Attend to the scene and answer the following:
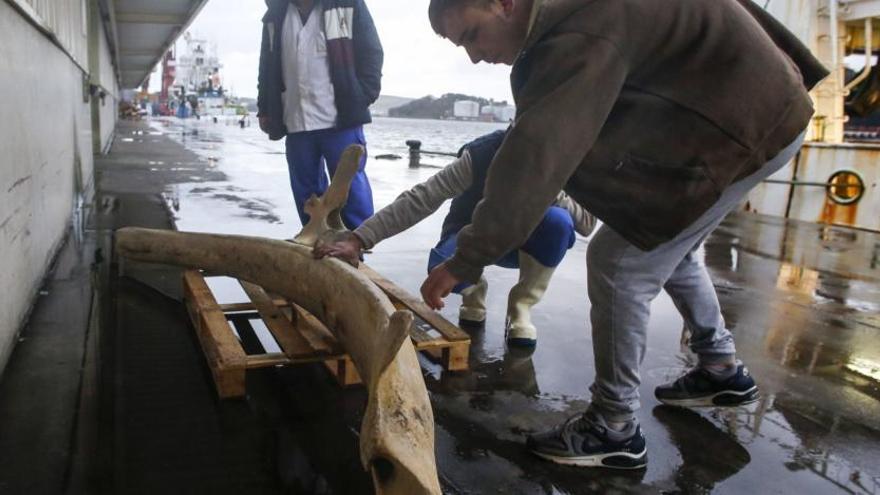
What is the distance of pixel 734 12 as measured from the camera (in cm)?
194

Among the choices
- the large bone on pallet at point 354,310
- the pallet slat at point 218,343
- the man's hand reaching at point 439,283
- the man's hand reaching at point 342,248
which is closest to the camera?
the large bone on pallet at point 354,310

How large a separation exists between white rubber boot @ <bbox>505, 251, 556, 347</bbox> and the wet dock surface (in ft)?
0.39

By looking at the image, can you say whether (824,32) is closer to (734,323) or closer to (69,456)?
(734,323)

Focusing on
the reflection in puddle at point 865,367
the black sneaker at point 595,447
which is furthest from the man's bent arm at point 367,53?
the reflection in puddle at point 865,367

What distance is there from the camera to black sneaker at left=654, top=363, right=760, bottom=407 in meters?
2.72

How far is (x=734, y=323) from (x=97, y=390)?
3.57m

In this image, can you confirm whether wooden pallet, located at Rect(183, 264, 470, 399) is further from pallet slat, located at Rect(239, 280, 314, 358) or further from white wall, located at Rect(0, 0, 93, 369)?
white wall, located at Rect(0, 0, 93, 369)

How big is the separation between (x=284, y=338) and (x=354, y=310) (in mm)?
745

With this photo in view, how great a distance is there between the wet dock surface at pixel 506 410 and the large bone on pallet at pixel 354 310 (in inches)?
12.3

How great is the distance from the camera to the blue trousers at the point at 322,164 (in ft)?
14.7

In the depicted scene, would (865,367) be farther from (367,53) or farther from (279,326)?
(367,53)

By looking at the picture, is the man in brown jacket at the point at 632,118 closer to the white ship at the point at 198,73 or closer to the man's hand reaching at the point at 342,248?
the man's hand reaching at the point at 342,248

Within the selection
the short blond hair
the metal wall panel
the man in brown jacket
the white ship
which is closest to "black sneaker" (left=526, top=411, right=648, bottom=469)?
the man in brown jacket

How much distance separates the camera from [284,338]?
3.04 meters
